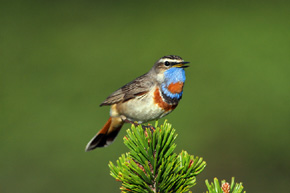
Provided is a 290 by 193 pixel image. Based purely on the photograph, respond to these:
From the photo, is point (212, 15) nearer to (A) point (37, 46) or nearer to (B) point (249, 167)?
(A) point (37, 46)

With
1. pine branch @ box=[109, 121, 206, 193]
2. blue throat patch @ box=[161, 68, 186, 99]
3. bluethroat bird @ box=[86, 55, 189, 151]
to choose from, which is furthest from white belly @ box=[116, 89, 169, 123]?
pine branch @ box=[109, 121, 206, 193]

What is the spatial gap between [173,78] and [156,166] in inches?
63.9

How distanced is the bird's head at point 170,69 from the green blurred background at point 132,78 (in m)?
2.10

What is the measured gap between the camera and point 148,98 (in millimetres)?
4039

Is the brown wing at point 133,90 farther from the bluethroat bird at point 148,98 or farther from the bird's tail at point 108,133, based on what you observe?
the bird's tail at point 108,133

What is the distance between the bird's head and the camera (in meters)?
3.99

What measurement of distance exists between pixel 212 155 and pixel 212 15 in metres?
5.06

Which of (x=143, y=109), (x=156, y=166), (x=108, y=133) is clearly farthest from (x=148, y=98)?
(x=156, y=166)

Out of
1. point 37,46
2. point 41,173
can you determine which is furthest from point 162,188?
point 37,46

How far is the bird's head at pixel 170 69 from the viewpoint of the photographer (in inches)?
157

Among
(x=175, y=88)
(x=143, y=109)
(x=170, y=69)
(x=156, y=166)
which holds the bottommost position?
(x=156, y=166)

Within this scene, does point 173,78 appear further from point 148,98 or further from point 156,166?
point 156,166

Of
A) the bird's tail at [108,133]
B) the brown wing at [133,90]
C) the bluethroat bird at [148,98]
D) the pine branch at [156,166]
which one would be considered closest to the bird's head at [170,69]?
the bluethroat bird at [148,98]

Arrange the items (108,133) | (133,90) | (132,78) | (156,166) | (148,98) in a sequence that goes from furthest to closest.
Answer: (132,78)
(108,133)
(133,90)
(148,98)
(156,166)
